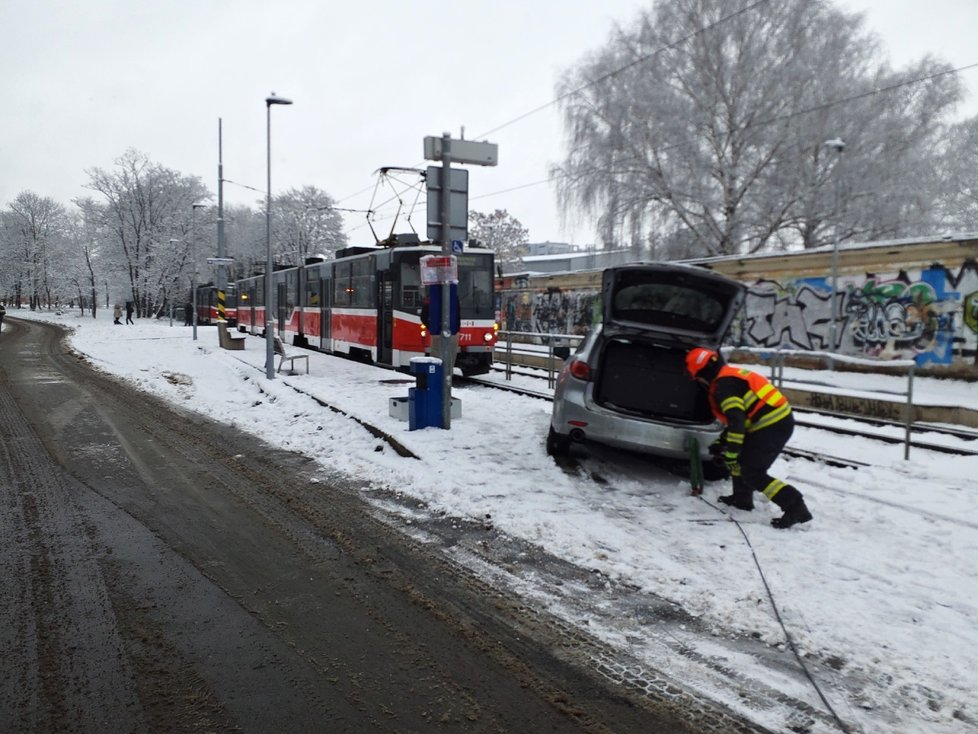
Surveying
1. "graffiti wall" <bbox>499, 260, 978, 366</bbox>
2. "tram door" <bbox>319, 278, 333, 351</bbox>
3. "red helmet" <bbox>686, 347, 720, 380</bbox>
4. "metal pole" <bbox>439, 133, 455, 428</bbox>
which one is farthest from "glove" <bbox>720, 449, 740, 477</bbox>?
"tram door" <bbox>319, 278, 333, 351</bbox>

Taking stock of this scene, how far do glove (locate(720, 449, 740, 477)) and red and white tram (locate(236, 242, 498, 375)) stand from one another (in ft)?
27.5

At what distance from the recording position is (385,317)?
638 inches

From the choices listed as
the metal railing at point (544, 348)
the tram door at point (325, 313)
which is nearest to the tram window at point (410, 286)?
the metal railing at point (544, 348)

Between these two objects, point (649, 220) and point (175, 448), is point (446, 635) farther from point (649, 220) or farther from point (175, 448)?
point (649, 220)

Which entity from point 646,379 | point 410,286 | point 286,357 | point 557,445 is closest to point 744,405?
point 646,379

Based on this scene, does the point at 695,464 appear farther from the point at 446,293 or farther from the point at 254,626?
the point at 254,626

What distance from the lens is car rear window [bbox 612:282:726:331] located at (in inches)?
271

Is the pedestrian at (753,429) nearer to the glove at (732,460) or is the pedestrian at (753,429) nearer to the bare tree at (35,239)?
the glove at (732,460)

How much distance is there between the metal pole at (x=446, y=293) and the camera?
8797 millimetres

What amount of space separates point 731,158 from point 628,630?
990 inches

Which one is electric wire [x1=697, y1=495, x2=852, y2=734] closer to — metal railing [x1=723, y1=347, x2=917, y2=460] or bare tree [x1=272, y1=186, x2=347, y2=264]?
metal railing [x1=723, y1=347, x2=917, y2=460]

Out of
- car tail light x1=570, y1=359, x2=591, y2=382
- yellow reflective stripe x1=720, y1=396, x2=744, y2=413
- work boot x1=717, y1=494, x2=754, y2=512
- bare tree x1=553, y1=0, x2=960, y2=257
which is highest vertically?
bare tree x1=553, y1=0, x2=960, y2=257

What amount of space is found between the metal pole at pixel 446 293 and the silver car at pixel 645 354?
2049 mm

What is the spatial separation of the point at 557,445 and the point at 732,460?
2235mm
